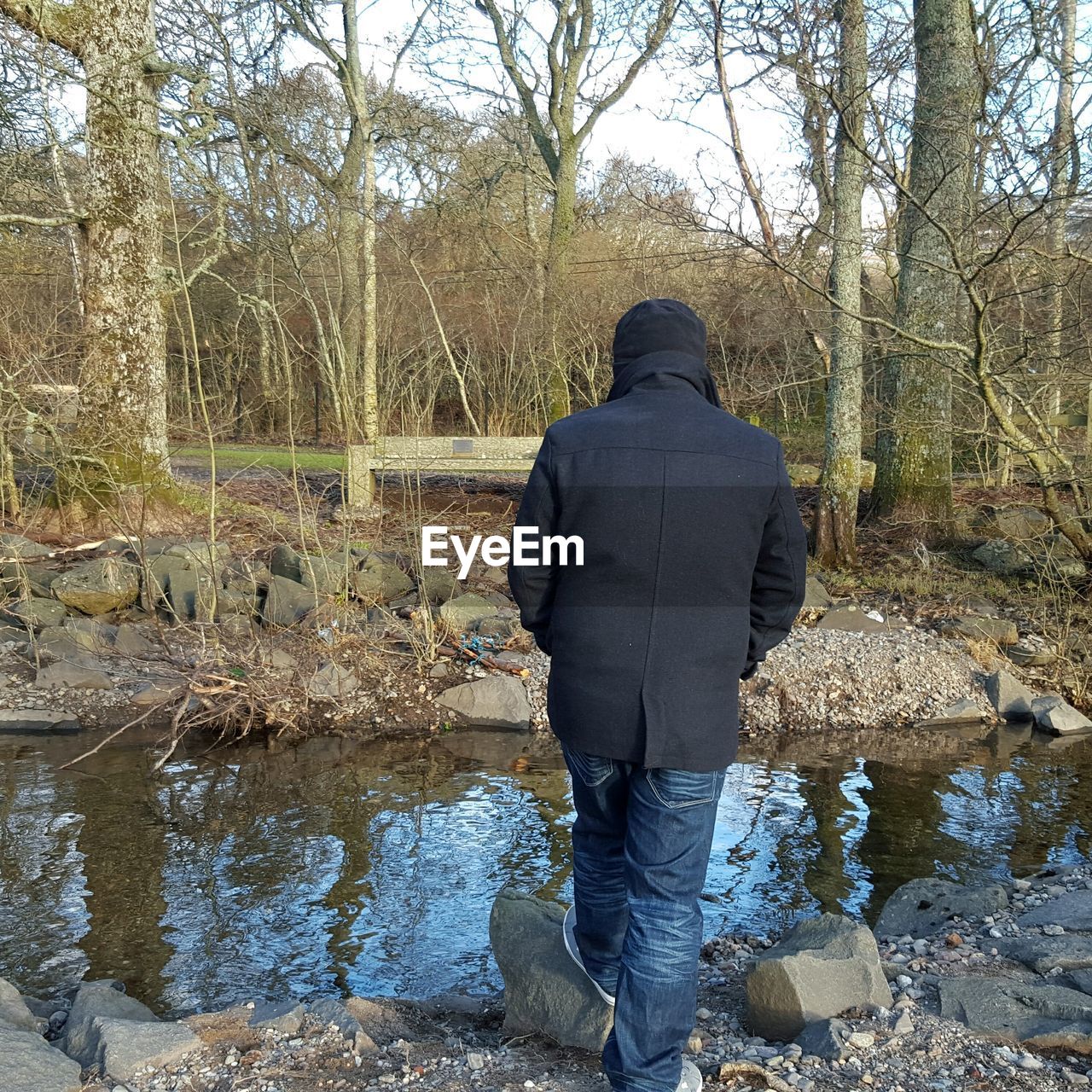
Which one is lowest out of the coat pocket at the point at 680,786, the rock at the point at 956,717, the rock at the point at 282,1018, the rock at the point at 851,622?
the rock at the point at 956,717

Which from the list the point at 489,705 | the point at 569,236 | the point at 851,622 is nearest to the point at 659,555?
the point at 489,705

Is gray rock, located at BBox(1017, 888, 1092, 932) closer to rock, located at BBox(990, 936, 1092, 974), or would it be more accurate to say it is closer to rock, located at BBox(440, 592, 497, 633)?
rock, located at BBox(990, 936, 1092, 974)

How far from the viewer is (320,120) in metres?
18.3

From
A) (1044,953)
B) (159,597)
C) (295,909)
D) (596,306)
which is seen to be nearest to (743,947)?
(1044,953)

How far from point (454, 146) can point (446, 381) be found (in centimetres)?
490

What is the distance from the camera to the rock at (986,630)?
10102mm

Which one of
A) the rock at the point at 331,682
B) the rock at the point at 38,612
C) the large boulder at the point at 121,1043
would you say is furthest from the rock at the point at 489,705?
the large boulder at the point at 121,1043

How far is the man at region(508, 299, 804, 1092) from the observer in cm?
299

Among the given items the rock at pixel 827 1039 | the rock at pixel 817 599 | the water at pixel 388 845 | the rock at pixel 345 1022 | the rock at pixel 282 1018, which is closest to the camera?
the rock at pixel 827 1039

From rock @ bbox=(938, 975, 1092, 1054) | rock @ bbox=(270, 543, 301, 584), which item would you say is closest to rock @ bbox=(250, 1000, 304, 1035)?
rock @ bbox=(938, 975, 1092, 1054)

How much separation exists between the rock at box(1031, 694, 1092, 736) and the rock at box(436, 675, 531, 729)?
4.16 metres

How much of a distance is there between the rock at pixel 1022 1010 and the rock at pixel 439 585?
22.5ft

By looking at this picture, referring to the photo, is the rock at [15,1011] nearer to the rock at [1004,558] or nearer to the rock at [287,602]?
the rock at [287,602]

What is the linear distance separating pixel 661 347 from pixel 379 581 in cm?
730
